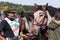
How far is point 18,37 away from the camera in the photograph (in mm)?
8461

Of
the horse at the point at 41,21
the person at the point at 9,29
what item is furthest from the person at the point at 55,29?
the person at the point at 9,29

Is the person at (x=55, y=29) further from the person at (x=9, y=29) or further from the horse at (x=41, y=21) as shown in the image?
the person at (x=9, y=29)

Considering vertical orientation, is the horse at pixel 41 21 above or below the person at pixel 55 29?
below

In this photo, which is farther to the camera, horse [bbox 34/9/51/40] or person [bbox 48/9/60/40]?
horse [bbox 34/9/51/40]

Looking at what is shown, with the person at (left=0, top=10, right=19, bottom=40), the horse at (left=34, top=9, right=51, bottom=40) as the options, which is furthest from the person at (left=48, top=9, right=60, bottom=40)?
the person at (left=0, top=10, right=19, bottom=40)

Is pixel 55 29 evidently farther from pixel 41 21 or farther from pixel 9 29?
pixel 9 29

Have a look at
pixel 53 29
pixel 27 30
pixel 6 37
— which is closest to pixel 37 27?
pixel 27 30

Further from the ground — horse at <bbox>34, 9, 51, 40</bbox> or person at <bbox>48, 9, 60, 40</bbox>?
person at <bbox>48, 9, 60, 40</bbox>

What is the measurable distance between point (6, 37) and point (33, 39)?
2.81 ft

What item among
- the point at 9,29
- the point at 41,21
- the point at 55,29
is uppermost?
the point at 55,29

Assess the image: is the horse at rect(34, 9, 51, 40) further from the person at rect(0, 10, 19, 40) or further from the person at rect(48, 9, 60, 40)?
the person at rect(48, 9, 60, 40)

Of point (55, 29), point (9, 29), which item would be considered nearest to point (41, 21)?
point (9, 29)

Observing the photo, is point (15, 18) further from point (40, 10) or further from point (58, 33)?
point (58, 33)

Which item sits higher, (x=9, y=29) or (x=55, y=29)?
(x=55, y=29)
